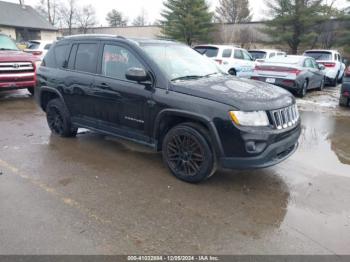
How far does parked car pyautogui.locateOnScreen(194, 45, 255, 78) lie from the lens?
12.9 m

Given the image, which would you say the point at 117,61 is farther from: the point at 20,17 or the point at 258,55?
the point at 20,17

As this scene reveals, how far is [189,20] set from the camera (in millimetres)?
31531

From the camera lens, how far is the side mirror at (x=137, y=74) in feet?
13.6

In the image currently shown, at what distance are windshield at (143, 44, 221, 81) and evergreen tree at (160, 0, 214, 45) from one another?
28.1 m

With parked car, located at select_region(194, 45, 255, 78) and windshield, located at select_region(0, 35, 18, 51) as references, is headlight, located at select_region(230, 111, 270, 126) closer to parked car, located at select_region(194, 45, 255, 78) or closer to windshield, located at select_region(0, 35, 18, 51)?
windshield, located at select_region(0, 35, 18, 51)

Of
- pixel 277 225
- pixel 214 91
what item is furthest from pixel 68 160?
pixel 277 225

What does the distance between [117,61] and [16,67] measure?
5.96 meters

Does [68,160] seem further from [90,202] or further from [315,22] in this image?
[315,22]

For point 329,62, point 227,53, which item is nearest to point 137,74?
point 227,53

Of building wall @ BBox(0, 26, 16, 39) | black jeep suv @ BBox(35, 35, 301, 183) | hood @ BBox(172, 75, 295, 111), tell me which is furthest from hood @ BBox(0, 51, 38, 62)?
building wall @ BBox(0, 26, 16, 39)

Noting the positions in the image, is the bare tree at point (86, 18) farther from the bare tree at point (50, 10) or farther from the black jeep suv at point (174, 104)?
the black jeep suv at point (174, 104)

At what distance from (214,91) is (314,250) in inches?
79.1

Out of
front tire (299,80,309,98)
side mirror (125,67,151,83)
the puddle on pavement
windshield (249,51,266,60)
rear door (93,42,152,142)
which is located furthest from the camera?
windshield (249,51,266,60)

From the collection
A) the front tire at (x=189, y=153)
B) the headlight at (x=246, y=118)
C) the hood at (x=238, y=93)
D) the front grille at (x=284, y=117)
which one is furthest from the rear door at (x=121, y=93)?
the front grille at (x=284, y=117)
